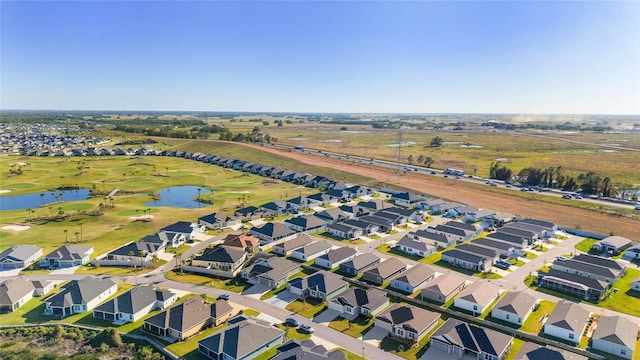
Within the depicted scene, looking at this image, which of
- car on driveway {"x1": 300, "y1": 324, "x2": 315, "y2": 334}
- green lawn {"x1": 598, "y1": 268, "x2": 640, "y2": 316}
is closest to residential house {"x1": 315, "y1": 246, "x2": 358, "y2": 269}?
car on driveway {"x1": 300, "y1": 324, "x2": 315, "y2": 334}

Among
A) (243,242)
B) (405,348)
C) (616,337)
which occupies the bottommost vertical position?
(405,348)

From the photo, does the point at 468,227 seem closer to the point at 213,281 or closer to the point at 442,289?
the point at 442,289

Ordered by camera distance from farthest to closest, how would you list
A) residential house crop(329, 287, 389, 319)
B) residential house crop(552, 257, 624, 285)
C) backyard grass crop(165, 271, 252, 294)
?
residential house crop(552, 257, 624, 285) → backyard grass crop(165, 271, 252, 294) → residential house crop(329, 287, 389, 319)

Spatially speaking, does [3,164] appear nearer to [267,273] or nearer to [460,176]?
[267,273]

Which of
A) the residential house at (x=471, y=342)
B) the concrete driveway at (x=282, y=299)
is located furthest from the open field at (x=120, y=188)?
Result: the residential house at (x=471, y=342)

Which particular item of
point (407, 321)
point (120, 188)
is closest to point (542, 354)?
point (407, 321)

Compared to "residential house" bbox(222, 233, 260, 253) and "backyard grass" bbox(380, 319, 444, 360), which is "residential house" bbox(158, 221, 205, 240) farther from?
"backyard grass" bbox(380, 319, 444, 360)

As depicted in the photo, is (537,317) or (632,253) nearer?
(537,317)
